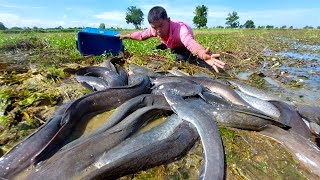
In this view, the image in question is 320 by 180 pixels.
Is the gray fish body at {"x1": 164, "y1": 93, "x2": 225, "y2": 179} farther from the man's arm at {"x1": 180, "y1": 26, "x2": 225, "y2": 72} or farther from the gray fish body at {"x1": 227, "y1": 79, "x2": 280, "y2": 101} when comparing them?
the gray fish body at {"x1": 227, "y1": 79, "x2": 280, "y2": 101}

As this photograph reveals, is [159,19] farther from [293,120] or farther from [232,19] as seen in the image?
[232,19]

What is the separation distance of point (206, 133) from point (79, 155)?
1.32 meters

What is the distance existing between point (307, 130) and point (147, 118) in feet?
6.47

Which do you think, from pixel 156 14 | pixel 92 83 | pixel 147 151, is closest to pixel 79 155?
pixel 147 151

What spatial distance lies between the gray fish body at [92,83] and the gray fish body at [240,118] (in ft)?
5.97

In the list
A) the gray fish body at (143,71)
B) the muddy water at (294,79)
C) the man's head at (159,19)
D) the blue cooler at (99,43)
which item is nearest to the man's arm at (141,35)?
the blue cooler at (99,43)

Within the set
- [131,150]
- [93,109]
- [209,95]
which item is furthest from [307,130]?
[93,109]

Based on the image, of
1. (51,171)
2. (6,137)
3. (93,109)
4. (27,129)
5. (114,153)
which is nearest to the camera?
(51,171)

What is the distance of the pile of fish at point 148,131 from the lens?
2.47 m

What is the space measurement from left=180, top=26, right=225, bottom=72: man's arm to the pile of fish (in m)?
0.45

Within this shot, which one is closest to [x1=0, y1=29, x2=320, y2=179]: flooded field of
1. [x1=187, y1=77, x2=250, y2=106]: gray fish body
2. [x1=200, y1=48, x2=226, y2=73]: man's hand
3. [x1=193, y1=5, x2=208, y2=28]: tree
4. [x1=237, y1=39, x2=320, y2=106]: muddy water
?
[x1=237, y1=39, x2=320, y2=106]: muddy water

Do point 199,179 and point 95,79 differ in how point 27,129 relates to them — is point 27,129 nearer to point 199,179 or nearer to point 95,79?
point 95,79

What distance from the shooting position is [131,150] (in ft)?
8.96

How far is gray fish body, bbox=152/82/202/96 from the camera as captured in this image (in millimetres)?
4000
